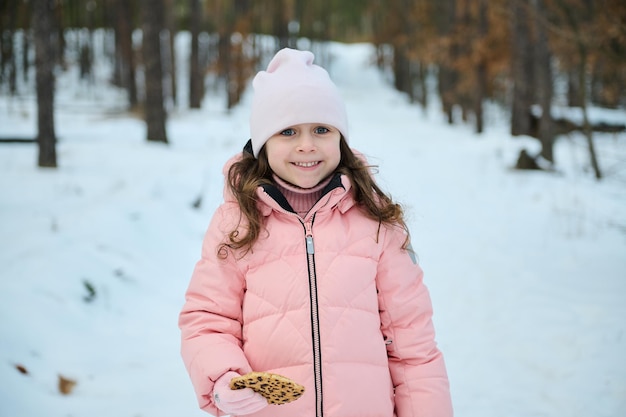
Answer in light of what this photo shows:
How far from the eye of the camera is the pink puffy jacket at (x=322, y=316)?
162cm

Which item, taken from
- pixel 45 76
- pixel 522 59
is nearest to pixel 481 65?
pixel 522 59

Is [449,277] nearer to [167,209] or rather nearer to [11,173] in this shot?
[167,209]

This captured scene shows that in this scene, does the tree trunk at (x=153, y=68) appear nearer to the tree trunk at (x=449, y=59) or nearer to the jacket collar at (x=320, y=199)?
the jacket collar at (x=320, y=199)

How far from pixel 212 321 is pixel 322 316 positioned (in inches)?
14.9

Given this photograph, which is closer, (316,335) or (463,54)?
(316,335)

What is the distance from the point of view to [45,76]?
7.39 m

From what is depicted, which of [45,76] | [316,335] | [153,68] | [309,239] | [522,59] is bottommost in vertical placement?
[316,335]

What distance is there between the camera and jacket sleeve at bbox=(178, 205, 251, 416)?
1593mm

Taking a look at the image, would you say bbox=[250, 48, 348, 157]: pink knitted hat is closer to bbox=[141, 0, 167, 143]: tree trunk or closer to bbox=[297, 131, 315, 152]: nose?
bbox=[297, 131, 315, 152]: nose

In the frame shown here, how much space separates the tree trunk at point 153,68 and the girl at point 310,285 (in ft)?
30.3

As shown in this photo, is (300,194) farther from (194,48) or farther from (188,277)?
(194,48)

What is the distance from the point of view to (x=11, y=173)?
6.98 meters

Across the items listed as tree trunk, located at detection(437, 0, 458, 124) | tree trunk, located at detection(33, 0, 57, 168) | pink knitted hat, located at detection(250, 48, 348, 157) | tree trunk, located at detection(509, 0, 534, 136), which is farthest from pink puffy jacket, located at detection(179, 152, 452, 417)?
tree trunk, located at detection(437, 0, 458, 124)

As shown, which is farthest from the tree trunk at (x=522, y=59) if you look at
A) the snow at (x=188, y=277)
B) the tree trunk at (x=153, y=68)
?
the tree trunk at (x=153, y=68)
